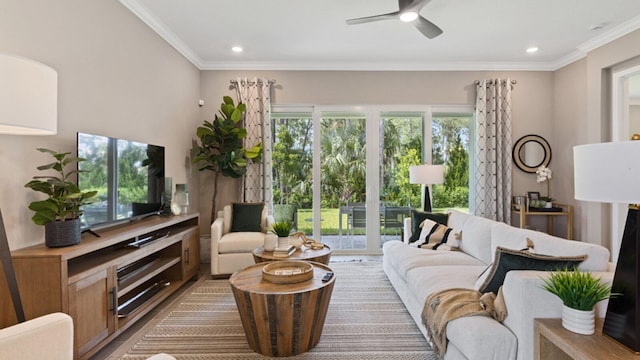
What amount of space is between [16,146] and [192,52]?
294 centimetres

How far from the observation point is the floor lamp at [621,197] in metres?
1.23

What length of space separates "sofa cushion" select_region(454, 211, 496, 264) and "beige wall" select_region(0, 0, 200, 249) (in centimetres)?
355

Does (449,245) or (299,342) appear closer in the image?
(299,342)

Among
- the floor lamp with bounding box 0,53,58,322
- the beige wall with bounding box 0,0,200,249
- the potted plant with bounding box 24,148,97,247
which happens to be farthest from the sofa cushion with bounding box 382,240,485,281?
the beige wall with bounding box 0,0,200,249

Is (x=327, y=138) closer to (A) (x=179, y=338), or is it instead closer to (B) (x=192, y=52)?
(B) (x=192, y=52)

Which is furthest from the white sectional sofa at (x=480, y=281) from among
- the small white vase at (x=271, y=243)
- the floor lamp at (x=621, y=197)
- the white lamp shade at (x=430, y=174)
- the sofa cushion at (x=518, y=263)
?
the small white vase at (x=271, y=243)

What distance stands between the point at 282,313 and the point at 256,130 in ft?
10.7

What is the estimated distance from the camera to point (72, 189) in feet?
6.58

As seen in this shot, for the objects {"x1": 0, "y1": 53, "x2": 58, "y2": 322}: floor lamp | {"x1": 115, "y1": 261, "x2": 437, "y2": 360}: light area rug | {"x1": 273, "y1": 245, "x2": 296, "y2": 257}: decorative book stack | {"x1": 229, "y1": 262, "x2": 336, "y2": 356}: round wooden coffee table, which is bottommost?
{"x1": 115, "y1": 261, "x2": 437, "y2": 360}: light area rug

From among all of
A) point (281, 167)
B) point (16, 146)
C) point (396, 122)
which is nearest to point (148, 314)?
point (16, 146)

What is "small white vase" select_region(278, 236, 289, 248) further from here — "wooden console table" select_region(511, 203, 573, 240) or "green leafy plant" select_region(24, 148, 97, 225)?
A: "wooden console table" select_region(511, 203, 573, 240)

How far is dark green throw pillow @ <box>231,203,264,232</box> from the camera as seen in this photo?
14.0 feet

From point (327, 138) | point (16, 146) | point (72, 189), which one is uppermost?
point (327, 138)

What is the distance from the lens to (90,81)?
2.61 meters
